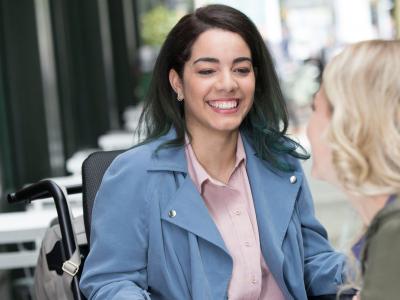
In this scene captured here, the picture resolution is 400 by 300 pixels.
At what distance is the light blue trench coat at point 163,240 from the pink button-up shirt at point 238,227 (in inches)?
1.0

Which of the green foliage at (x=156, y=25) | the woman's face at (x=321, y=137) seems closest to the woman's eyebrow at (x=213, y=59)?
the woman's face at (x=321, y=137)

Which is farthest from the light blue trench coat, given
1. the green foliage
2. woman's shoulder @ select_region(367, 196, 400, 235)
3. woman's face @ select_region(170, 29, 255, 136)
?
the green foliage

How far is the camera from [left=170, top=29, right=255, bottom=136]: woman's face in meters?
2.16

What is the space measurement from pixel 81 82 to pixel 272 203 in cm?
569

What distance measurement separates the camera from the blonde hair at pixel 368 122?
1.44 metres

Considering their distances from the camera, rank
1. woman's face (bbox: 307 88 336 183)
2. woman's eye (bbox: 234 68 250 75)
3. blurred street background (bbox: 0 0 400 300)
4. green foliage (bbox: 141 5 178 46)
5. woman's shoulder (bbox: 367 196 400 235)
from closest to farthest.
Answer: woman's shoulder (bbox: 367 196 400 235) → woman's face (bbox: 307 88 336 183) → woman's eye (bbox: 234 68 250 75) → blurred street background (bbox: 0 0 400 300) → green foliage (bbox: 141 5 178 46)

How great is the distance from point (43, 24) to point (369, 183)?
4.63 metres

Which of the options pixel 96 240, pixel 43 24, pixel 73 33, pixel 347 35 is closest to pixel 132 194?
pixel 96 240

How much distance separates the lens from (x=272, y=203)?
222 cm

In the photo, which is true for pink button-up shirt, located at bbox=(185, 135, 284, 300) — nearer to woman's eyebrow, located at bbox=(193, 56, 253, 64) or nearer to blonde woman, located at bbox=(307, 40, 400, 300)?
woman's eyebrow, located at bbox=(193, 56, 253, 64)

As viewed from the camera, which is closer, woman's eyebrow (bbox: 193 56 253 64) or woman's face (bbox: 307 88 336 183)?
woman's face (bbox: 307 88 336 183)

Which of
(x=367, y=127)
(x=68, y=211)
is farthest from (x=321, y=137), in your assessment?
(x=68, y=211)

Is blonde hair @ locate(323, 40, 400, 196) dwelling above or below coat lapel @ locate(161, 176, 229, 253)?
above

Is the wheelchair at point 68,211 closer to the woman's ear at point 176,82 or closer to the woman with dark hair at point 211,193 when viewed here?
the woman with dark hair at point 211,193
